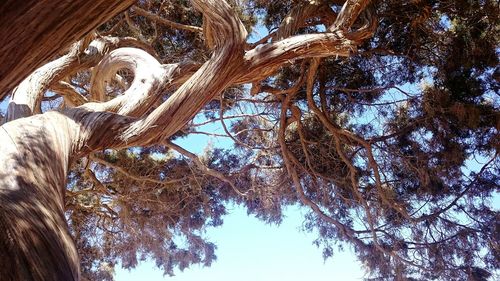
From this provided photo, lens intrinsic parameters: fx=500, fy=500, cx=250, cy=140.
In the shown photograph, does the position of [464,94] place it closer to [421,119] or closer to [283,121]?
[421,119]

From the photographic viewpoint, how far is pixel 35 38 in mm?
1340

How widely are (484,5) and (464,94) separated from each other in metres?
0.92

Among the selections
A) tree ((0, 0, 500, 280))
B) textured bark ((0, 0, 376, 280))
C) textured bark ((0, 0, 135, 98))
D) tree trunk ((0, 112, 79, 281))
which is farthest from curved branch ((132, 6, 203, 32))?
textured bark ((0, 0, 135, 98))

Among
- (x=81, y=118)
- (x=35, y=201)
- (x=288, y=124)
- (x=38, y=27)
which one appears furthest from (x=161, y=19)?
(x=38, y=27)

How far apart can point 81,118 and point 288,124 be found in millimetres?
3561

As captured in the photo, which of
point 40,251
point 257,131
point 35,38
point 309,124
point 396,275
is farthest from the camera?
point 257,131

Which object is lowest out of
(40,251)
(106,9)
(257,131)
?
(40,251)

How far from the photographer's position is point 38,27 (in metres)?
1.32

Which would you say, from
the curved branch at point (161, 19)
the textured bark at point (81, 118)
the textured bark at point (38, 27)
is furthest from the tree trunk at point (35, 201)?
the curved branch at point (161, 19)

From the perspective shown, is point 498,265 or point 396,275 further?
point 396,275

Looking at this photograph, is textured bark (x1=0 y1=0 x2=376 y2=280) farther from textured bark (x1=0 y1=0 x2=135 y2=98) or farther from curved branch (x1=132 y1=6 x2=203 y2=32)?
curved branch (x1=132 y1=6 x2=203 y2=32)

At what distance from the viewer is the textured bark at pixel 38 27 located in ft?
4.06

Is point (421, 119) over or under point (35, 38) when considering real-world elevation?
over

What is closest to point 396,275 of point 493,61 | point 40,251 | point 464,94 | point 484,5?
point 464,94
